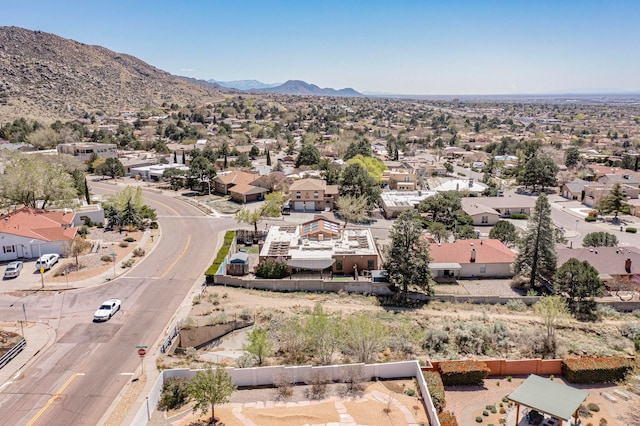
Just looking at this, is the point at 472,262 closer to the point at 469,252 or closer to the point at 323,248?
the point at 469,252

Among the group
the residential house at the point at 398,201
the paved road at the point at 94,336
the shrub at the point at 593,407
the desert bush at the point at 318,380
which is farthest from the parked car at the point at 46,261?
the residential house at the point at 398,201

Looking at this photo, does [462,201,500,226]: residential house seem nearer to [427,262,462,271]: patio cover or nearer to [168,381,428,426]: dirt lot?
[427,262,462,271]: patio cover

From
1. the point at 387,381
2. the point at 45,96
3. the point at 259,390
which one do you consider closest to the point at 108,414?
the point at 259,390

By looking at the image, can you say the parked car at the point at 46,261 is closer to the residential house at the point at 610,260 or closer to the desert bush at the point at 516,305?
the desert bush at the point at 516,305

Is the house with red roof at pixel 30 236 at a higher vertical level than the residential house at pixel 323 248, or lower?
higher

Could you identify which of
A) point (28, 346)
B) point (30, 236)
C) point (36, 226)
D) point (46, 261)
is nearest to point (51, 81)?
point (36, 226)

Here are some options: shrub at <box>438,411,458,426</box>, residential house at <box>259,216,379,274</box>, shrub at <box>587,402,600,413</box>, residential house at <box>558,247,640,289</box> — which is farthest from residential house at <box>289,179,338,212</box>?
shrub at <box>438,411,458,426</box>
